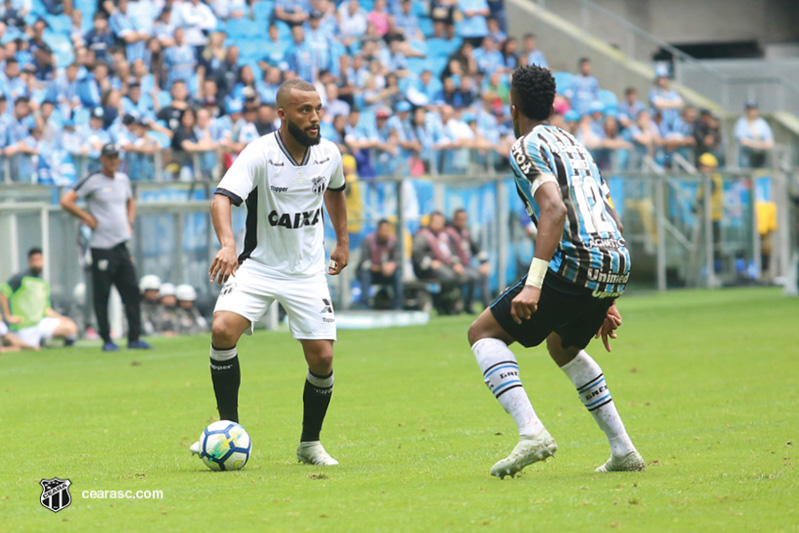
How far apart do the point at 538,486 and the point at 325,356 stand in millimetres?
1786

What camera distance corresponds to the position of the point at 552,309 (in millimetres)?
6184

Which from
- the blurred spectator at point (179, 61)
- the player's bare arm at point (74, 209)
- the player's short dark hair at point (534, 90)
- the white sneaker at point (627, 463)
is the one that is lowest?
the white sneaker at point (627, 463)

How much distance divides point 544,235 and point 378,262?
13056 mm

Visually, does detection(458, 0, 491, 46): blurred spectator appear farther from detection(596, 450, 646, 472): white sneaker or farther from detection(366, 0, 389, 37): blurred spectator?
detection(596, 450, 646, 472): white sneaker

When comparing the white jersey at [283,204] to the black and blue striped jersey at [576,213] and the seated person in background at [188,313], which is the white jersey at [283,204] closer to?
the black and blue striped jersey at [576,213]

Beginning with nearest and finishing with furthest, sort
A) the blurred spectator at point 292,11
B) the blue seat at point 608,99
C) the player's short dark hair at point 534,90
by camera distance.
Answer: the player's short dark hair at point 534,90 → the blurred spectator at point 292,11 → the blue seat at point 608,99

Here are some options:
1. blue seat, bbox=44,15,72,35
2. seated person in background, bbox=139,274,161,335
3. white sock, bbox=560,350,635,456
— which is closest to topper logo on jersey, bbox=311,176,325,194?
white sock, bbox=560,350,635,456

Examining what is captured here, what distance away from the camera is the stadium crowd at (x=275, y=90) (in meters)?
19.9

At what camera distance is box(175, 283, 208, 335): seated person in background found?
17.4m

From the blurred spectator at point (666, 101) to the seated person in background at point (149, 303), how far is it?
12448 millimetres

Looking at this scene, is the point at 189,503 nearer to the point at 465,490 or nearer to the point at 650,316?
the point at 465,490

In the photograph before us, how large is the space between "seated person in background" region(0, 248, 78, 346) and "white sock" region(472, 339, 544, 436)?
35.1ft

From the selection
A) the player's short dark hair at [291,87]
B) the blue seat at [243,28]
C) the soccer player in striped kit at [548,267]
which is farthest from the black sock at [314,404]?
the blue seat at [243,28]

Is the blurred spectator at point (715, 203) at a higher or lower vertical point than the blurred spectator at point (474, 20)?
lower
